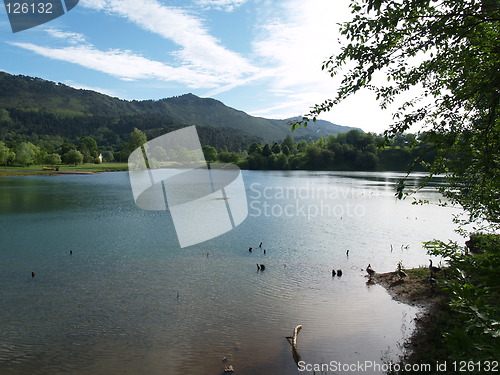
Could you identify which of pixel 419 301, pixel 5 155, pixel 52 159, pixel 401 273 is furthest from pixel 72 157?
pixel 419 301

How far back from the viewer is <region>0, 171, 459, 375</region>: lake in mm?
13477

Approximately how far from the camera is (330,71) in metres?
6.78

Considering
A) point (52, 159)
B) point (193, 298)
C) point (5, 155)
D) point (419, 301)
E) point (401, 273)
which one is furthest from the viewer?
point (52, 159)

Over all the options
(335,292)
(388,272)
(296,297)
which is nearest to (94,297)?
(296,297)

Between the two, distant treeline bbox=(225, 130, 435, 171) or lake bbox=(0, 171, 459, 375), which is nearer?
lake bbox=(0, 171, 459, 375)

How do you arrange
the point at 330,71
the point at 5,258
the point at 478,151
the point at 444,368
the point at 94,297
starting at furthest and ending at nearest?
the point at 5,258 < the point at 94,297 < the point at 444,368 < the point at 478,151 < the point at 330,71

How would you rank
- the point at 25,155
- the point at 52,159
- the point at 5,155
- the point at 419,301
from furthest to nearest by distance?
the point at 52,159 → the point at 25,155 → the point at 5,155 → the point at 419,301

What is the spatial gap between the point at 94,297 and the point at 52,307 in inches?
82.0

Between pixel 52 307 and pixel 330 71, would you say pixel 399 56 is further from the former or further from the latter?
pixel 52 307

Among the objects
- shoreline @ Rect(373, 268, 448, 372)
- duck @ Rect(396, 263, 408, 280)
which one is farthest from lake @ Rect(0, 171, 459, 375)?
duck @ Rect(396, 263, 408, 280)

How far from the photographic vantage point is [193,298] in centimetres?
1923

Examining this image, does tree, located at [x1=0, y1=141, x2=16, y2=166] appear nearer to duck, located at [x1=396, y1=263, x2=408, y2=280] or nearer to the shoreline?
the shoreline

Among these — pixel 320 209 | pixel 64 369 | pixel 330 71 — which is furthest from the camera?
pixel 320 209

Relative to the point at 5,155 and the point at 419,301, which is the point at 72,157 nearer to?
the point at 5,155
